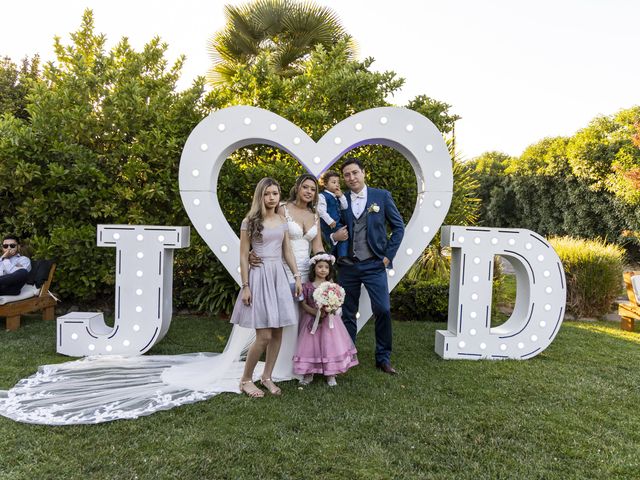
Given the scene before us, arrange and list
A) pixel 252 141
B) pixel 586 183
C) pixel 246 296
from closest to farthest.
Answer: pixel 246 296 < pixel 252 141 < pixel 586 183

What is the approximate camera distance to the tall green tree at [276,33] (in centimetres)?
1174

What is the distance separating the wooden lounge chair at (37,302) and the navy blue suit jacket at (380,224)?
14.4 ft

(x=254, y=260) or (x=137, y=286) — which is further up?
(x=254, y=260)

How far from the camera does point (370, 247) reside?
Answer: 4.35 metres

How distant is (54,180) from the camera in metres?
6.46

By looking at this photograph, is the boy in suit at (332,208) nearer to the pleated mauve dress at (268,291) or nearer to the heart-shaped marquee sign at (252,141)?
the heart-shaped marquee sign at (252,141)

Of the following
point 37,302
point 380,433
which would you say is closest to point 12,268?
point 37,302

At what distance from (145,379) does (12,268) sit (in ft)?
10.9

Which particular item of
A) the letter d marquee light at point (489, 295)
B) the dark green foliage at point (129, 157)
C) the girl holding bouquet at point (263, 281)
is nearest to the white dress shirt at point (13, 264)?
the dark green foliage at point (129, 157)

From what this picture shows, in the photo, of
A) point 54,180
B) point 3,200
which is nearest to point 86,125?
point 54,180

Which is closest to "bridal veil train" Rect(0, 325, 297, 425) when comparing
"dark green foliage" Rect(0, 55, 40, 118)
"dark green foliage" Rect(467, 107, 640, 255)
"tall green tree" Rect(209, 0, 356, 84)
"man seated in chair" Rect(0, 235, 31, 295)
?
"man seated in chair" Rect(0, 235, 31, 295)

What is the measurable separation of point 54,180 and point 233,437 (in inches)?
204

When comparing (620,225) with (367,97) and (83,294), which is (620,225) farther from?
(83,294)

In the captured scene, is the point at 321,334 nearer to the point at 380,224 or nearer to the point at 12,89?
the point at 380,224
